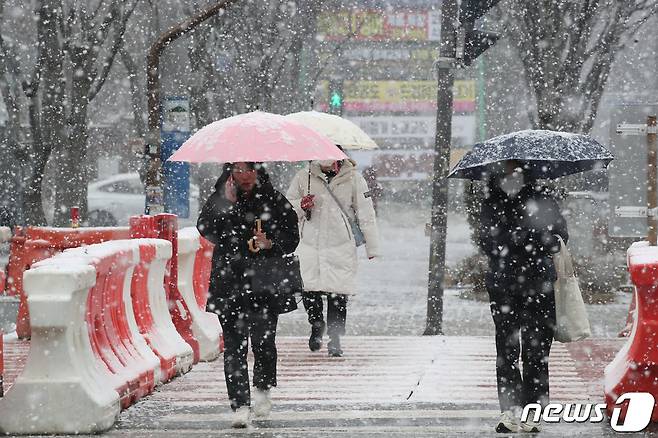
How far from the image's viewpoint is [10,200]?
28438 millimetres

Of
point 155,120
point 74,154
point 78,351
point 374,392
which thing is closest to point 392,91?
point 74,154

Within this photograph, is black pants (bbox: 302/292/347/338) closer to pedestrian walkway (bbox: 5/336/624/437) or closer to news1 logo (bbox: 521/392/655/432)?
pedestrian walkway (bbox: 5/336/624/437)

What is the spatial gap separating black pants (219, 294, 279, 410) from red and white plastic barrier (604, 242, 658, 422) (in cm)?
214

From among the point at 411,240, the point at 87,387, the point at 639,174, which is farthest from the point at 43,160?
the point at 411,240

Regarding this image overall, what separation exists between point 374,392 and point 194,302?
273 centimetres

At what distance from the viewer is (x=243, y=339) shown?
8258 mm

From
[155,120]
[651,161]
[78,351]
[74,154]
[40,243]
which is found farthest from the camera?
[74,154]

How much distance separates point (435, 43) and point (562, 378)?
119 ft

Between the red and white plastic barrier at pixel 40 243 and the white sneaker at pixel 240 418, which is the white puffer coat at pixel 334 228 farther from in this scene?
the white sneaker at pixel 240 418

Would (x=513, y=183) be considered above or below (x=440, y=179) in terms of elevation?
above

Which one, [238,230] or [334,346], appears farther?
[334,346]

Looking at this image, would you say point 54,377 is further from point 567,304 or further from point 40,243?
point 40,243

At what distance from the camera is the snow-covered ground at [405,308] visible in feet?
53.0

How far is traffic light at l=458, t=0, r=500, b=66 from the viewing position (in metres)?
13.4
